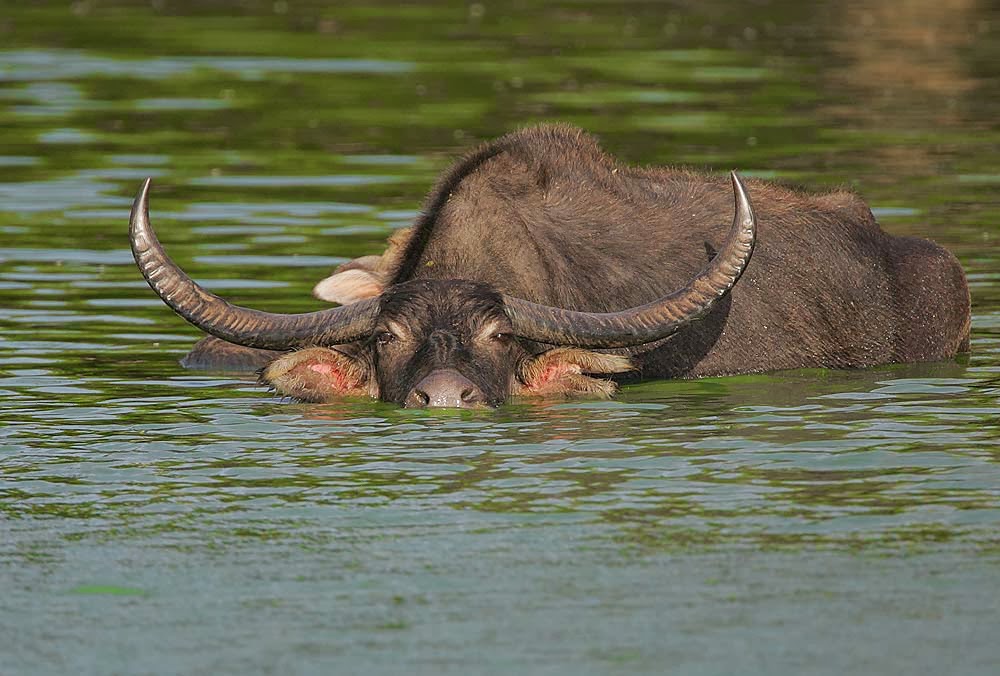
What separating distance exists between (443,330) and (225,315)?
3.51 ft

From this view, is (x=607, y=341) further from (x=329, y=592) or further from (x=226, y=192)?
(x=226, y=192)

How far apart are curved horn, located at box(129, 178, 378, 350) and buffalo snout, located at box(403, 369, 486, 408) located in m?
0.65

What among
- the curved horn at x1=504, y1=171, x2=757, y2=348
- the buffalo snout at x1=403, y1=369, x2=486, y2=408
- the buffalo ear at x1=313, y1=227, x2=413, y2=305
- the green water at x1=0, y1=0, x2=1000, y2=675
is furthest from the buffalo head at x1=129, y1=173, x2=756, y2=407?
the buffalo ear at x1=313, y1=227, x2=413, y2=305

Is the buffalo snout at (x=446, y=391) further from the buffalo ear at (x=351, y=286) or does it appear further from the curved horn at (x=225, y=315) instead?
the buffalo ear at (x=351, y=286)

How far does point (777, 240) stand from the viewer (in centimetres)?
1194

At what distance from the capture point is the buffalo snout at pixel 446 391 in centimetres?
973

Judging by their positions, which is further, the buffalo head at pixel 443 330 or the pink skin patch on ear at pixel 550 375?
the pink skin patch on ear at pixel 550 375

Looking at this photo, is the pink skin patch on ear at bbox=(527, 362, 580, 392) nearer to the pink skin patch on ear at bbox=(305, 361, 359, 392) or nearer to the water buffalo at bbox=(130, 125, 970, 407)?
the water buffalo at bbox=(130, 125, 970, 407)

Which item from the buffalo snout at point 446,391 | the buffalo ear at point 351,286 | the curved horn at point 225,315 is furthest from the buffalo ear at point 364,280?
the buffalo snout at point 446,391

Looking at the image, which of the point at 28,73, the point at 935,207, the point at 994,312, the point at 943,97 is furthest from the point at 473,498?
the point at 28,73

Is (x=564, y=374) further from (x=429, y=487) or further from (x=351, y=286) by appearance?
(x=429, y=487)

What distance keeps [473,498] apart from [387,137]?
44.8ft

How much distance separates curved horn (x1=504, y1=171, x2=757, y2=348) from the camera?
1027 cm

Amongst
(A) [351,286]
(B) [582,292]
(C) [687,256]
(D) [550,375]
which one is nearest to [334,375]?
(A) [351,286]
